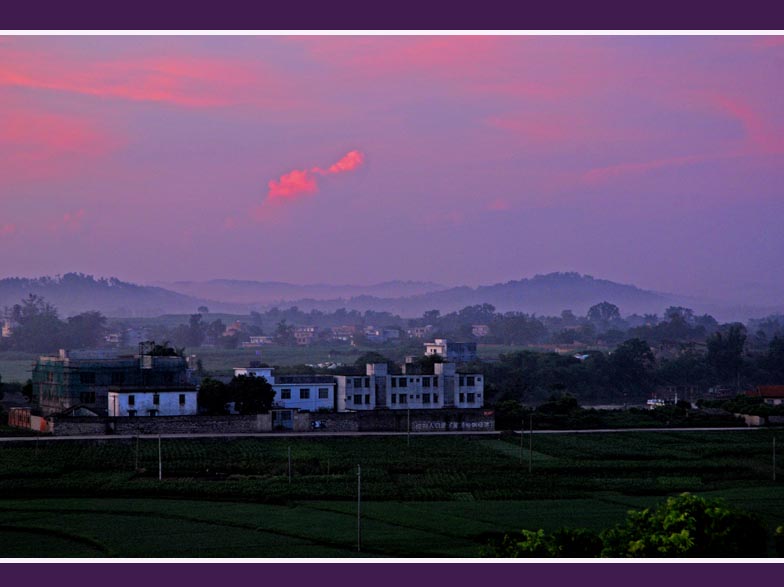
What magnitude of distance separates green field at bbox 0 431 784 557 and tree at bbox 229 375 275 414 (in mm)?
2668

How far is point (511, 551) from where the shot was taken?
50.0 feet

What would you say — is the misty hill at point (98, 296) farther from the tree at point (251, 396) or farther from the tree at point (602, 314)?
the tree at point (251, 396)

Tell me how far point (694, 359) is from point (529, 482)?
127ft

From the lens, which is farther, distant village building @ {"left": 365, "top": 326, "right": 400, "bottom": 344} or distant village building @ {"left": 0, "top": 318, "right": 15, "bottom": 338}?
distant village building @ {"left": 365, "top": 326, "right": 400, "bottom": 344}

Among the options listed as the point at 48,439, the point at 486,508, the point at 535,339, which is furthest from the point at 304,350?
the point at 486,508

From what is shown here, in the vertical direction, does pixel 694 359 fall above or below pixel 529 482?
above

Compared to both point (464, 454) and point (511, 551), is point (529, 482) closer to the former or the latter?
point (464, 454)

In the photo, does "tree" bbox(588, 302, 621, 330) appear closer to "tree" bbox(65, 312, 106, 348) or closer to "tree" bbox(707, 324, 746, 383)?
"tree" bbox(65, 312, 106, 348)

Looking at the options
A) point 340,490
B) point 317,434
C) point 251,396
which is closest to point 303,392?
point 251,396

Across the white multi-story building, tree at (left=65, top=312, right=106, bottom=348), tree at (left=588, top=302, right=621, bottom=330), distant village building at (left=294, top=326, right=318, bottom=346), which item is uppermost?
tree at (left=588, top=302, right=621, bottom=330)

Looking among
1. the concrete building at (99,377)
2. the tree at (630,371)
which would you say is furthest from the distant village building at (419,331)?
the concrete building at (99,377)

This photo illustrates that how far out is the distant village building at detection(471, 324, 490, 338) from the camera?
11172 centimetres

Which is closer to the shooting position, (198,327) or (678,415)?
(678,415)

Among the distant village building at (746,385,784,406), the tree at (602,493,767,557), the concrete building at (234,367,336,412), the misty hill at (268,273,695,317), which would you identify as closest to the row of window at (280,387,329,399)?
the concrete building at (234,367,336,412)
